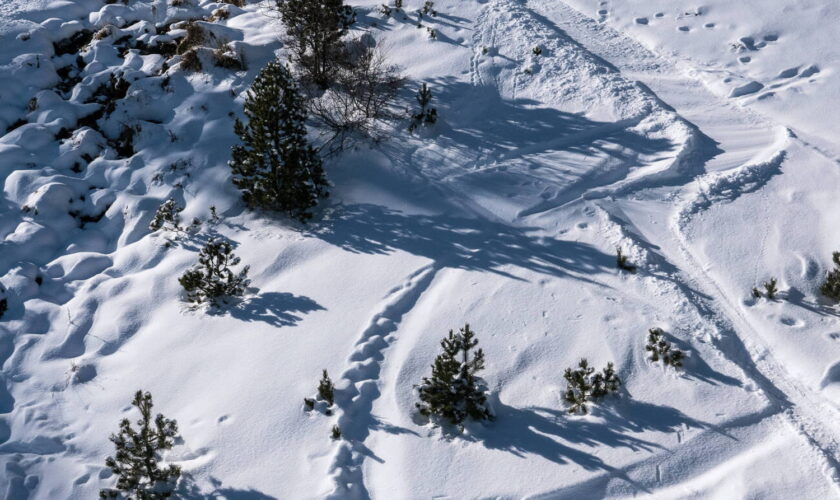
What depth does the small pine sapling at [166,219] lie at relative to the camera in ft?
27.3

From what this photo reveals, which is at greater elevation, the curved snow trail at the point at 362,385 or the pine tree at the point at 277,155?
the pine tree at the point at 277,155

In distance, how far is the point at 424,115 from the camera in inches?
365

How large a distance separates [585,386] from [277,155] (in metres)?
4.69

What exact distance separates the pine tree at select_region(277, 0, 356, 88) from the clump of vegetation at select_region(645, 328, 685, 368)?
21.7 ft

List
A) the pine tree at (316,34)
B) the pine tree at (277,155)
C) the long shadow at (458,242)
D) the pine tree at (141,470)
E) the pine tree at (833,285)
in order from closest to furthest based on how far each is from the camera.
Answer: the pine tree at (141,470) < the pine tree at (833,285) < the long shadow at (458,242) < the pine tree at (277,155) < the pine tree at (316,34)

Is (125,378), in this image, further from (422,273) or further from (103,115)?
(103,115)

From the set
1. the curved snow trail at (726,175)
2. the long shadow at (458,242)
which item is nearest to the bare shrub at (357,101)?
the long shadow at (458,242)

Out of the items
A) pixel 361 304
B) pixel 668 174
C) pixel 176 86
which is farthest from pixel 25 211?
pixel 668 174

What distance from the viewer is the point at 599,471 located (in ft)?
16.8

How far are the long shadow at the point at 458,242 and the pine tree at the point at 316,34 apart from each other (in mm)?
3057

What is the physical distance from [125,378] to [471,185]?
485cm

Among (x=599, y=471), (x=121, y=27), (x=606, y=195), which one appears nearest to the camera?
(x=599, y=471)

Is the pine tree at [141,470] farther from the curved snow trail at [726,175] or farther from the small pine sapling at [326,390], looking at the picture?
the curved snow trail at [726,175]

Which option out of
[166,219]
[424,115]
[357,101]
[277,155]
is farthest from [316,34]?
[166,219]
